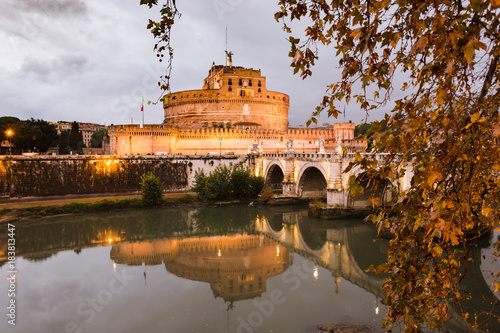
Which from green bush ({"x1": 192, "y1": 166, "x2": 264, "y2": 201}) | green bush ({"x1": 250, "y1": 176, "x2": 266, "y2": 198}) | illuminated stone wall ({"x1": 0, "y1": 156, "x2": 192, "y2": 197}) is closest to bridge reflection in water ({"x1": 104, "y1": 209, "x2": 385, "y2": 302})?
green bush ({"x1": 192, "y1": 166, "x2": 264, "y2": 201})

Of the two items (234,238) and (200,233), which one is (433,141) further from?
(200,233)

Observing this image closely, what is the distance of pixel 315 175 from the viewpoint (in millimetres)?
21234

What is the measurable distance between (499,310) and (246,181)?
16060mm

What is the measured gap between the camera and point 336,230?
1554 centimetres

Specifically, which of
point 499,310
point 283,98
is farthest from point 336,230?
point 283,98

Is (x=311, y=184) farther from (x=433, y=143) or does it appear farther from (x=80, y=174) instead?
(x=433, y=143)

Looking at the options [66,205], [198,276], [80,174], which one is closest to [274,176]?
[80,174]

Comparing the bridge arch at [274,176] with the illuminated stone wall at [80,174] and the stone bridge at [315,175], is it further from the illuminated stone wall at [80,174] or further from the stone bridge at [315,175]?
the illuminated stone wall at [80,174]

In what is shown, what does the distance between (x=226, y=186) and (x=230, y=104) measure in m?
15.5

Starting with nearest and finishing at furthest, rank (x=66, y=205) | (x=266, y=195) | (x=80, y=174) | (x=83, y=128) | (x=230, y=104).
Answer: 1. (x=66, y=205)
2. (x=266, y=195)
3. (x=80, y=174)
4. (x=230, y=104)
5. (x=83, y=128)

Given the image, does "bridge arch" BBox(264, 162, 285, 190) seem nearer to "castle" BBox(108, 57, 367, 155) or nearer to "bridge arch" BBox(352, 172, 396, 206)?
"castle" BBox(108, 57, 367, 155)

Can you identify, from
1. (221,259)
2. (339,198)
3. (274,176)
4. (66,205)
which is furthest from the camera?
(274,176)

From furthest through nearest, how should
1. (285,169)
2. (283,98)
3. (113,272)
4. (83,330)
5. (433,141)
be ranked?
(283,98) < (285,169) < (113,272) < (83,330) < (433,141)

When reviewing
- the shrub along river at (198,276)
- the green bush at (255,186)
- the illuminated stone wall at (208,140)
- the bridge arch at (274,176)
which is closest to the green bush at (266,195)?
the green bush at (255,186)
